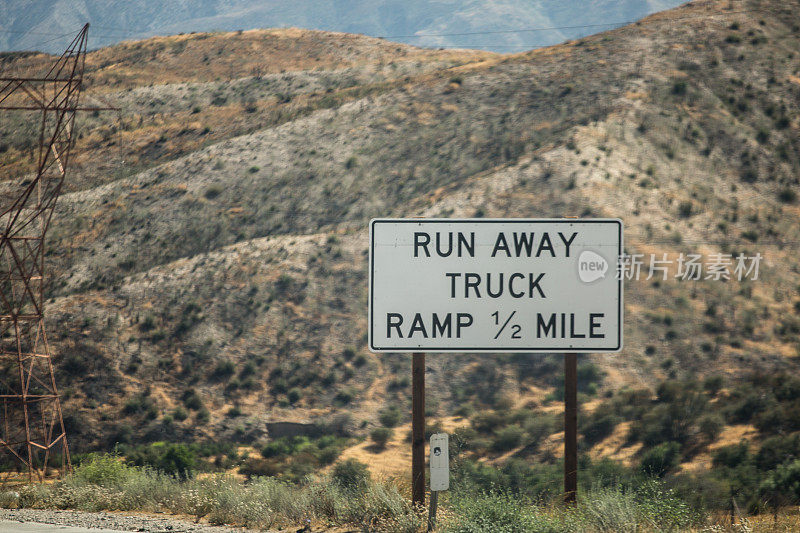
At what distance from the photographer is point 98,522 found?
8664 millimetres

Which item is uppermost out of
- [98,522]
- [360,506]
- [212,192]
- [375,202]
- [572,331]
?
[212,192]

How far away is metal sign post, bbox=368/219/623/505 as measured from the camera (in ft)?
28.0

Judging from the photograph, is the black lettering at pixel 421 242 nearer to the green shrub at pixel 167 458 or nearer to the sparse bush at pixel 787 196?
the green shrub at pixel 167 458

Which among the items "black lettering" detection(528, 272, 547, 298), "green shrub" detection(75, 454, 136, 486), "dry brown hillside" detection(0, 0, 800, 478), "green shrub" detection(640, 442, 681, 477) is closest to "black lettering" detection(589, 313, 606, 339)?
"black lettering" detection(528, 272, 547, 298)

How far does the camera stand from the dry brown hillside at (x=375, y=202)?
29.0m

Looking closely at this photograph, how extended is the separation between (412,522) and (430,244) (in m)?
3.30

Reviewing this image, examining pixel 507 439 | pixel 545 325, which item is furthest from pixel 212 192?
pixel 545 325

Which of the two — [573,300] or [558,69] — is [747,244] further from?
[573,300]

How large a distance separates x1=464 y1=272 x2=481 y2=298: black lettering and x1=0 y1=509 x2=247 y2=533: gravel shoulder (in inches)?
157

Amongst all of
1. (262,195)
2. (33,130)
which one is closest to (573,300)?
(262,195)

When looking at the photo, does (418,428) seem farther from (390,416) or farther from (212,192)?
(212,192)

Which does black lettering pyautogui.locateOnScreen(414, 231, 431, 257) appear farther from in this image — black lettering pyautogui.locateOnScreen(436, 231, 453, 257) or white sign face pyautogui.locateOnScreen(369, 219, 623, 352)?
black lettering pyautogui.locateOnScreen(436, 231, 453, 257)

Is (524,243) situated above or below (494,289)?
above

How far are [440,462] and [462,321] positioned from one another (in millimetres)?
1748
